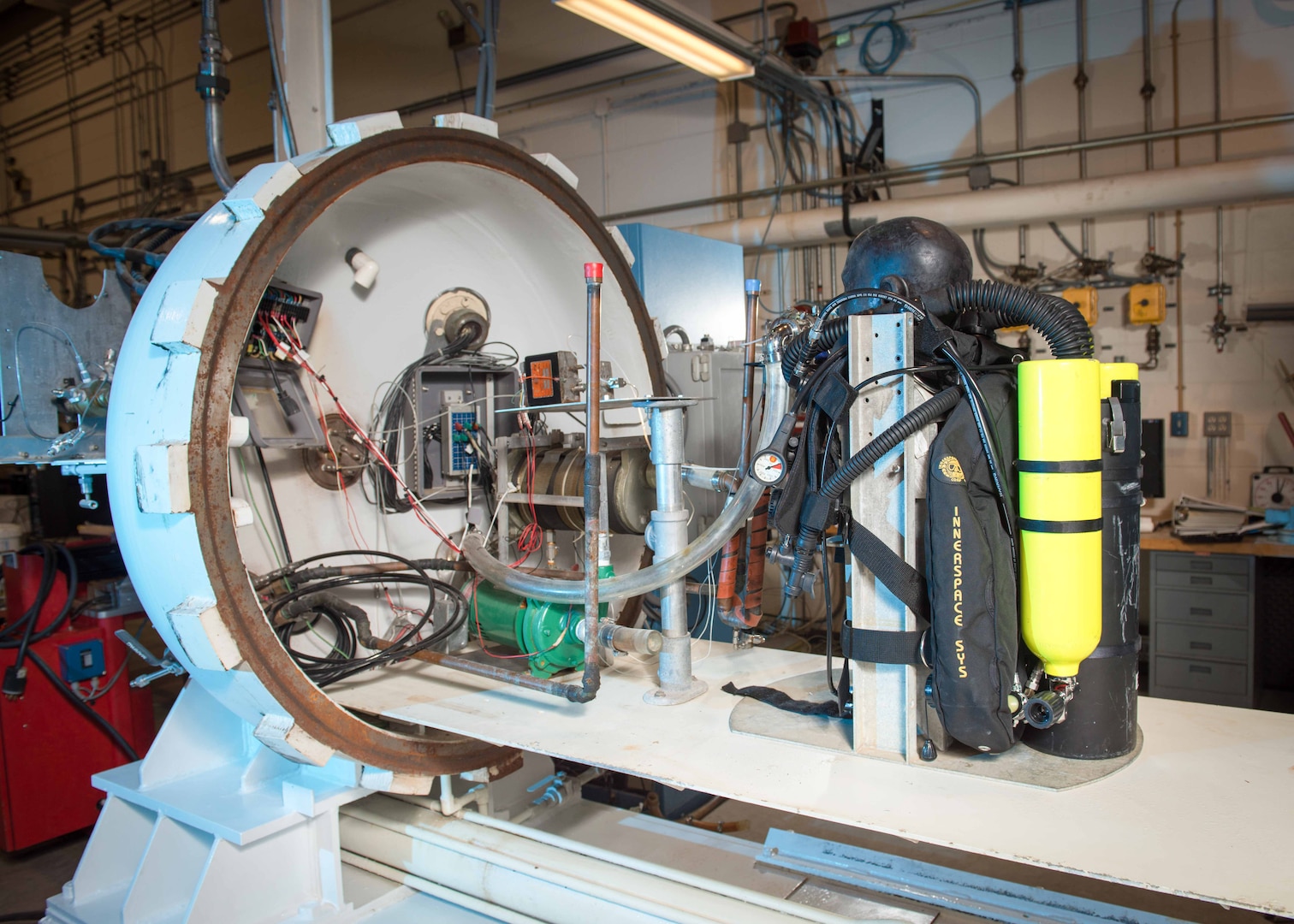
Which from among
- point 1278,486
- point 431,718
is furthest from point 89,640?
point 1278,486

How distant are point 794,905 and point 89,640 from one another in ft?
8.96

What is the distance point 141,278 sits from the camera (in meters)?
2.43

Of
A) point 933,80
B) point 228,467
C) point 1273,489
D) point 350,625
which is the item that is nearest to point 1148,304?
point 1273,489

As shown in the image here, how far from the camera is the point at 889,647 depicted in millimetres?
1581

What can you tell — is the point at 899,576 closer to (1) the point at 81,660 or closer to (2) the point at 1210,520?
(1) the point at 81,660

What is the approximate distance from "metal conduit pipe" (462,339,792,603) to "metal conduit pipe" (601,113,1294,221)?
10.8 feet

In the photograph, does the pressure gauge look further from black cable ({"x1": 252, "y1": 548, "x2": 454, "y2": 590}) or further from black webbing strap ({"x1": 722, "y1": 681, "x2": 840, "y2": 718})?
black cable ({"x1": 252, "y1": 548, "x2": 454, "y2": 590})

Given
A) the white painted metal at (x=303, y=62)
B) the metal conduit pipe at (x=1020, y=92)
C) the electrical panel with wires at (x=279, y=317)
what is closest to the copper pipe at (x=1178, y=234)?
the metal conduit pipe at (x=1020, y=92)

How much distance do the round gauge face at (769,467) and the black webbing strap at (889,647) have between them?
0.33 meters

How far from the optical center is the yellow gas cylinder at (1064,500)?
1406mm

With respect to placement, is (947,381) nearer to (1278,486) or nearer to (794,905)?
Answer: (794,905)

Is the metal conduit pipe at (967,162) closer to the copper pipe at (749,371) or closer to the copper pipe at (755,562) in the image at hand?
the copper pipe at (749,371)

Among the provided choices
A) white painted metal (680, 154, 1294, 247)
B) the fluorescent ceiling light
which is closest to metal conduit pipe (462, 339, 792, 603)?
the fluorescent ceiling light

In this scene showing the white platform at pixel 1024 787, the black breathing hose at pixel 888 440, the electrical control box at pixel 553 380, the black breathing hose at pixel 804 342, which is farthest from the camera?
the electrical control box at pixel 553 380
